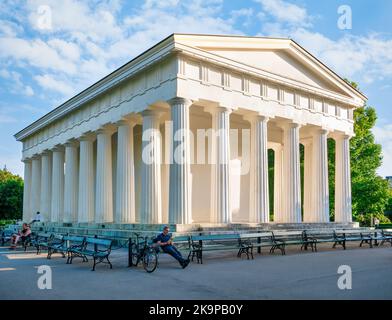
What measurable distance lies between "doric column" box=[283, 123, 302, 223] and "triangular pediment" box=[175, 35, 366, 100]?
3.90 metres

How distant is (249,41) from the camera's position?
2542 centimetres

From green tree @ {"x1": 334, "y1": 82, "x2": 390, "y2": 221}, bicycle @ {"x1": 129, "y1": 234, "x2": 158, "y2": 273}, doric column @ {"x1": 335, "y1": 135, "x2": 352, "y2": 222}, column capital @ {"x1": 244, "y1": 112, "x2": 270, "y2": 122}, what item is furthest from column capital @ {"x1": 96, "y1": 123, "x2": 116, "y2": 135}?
green tree @ {"x1": 334, "y1": 82, "x2": 390, "y2": 221}

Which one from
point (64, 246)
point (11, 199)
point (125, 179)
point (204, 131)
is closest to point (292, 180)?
point (204, 131)

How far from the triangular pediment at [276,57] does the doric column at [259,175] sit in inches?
142

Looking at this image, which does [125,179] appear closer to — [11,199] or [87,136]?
[87,136]

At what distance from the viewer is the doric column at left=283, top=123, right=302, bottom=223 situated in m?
27.4

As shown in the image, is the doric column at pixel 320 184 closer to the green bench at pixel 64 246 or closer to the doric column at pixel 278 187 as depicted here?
the doric column at pixel 278 187

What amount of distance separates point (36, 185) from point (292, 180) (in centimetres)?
2742

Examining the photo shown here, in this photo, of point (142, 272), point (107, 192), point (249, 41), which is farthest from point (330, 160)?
point (142, 272)

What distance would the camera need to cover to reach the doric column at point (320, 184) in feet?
97.9

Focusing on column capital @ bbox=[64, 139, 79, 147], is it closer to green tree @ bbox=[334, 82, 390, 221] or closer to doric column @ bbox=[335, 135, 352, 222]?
doric column @ bbox=[335, 135, 352, 222]

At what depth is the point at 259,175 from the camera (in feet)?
84.0
